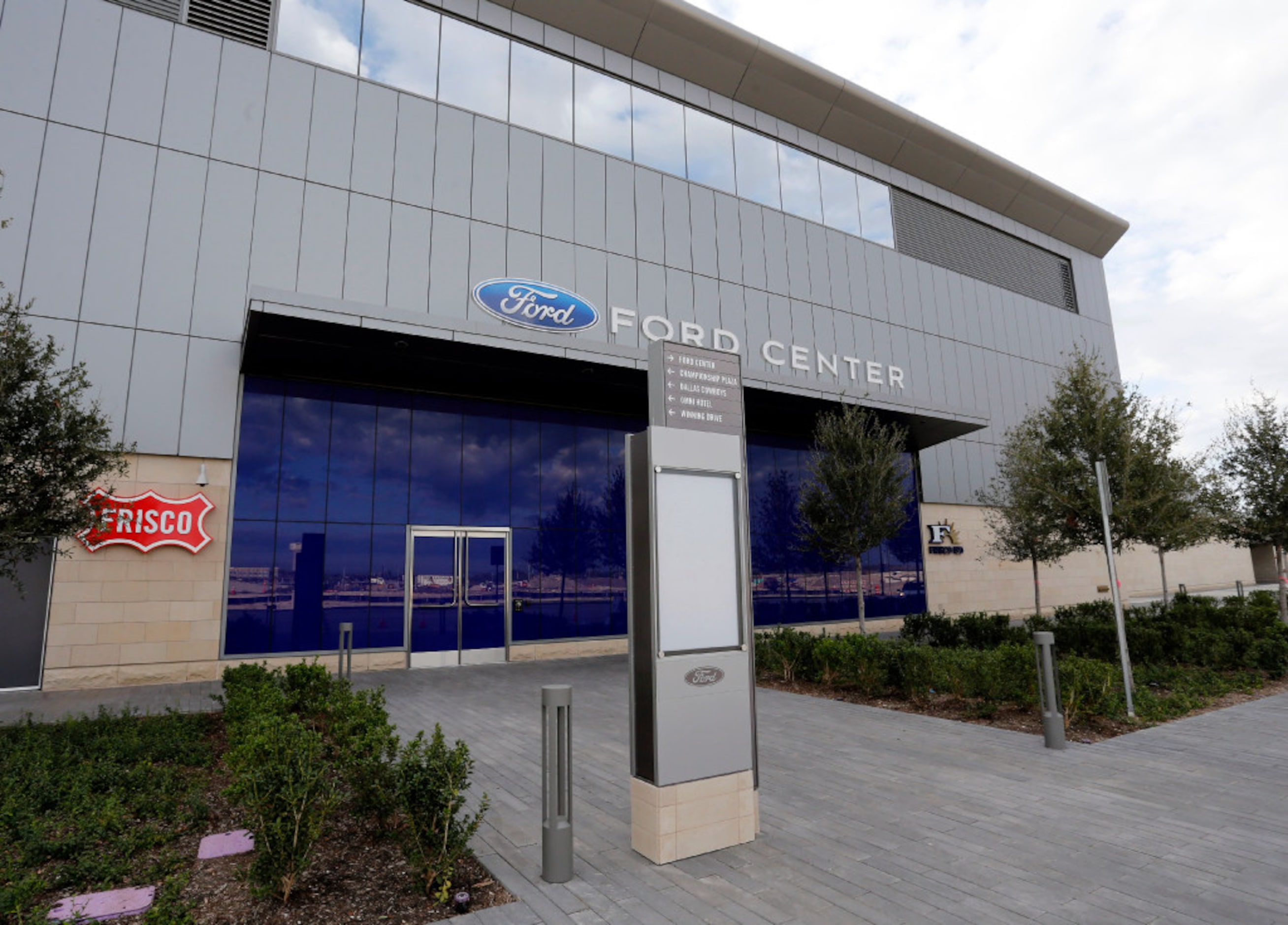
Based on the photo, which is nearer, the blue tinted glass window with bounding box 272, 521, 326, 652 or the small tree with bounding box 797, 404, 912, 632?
the blue tinted glass window with bounding box 272, 521, 326, 652

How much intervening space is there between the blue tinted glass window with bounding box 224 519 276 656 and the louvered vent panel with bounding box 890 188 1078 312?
2198cm

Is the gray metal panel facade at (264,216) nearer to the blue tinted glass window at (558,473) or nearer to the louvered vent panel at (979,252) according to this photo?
the blue tinted glass window at (558,473)

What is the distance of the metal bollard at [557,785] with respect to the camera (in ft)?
14.5

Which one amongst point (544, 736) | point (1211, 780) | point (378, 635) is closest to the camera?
point (544, 736)

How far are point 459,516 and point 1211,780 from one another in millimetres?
13231

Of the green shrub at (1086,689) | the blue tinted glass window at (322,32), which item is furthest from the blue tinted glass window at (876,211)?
the green shrub at (1086,689)

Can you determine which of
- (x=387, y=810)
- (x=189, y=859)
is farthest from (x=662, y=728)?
(x=189, y=859)

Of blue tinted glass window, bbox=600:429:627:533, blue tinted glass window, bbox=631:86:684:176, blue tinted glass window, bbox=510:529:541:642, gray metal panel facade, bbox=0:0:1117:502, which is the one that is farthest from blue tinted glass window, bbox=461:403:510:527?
blue tinted glass window, bbox=631:86:684:176

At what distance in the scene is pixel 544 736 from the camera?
4.59 m

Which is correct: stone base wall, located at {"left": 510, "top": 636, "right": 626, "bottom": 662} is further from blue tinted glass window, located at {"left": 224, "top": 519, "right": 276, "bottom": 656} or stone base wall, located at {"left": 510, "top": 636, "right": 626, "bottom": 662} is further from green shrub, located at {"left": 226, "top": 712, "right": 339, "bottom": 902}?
green shrub, located at {"left": 226, "top": 712, "right": 339, "bottom": 902}

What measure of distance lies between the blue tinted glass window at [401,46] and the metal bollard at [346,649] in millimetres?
11866

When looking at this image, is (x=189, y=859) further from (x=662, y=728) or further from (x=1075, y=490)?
(x=1075, y=490)

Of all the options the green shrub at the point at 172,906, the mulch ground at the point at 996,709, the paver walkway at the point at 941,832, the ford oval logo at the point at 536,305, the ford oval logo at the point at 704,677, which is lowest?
the paver walkway at the point at 941,832

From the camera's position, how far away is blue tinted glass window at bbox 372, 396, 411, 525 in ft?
48.7
